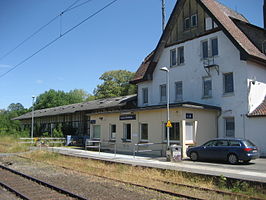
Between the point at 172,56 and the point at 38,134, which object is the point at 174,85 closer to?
the point at 172,56

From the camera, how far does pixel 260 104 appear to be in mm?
20281

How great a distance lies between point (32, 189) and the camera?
9.16m

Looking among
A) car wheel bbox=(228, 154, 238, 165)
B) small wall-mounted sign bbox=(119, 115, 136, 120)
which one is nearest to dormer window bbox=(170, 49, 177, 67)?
small wall-mounted sign bbox=(119, 115, 136, 120)

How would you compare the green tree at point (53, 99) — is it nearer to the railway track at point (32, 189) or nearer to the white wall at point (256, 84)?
the white wall at point (256, 84)

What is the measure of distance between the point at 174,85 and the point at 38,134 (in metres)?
28.9

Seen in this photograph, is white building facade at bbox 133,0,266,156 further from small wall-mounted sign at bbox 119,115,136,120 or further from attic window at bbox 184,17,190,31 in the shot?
small wall-mounted sign at bbox 119,115,136,120

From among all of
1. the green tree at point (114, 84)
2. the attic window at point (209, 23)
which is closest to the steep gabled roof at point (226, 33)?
the attic window at point (209, 23)

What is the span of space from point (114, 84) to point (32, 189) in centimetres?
5593

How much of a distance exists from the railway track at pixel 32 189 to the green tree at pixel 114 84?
2051 inches

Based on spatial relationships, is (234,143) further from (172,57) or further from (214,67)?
(172,57)

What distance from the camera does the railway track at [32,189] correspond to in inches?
318

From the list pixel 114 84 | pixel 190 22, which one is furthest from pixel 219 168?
pixel 114 84

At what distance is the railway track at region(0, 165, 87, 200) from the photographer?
26.5ft

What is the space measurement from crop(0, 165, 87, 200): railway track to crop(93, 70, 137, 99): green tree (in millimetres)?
52092
